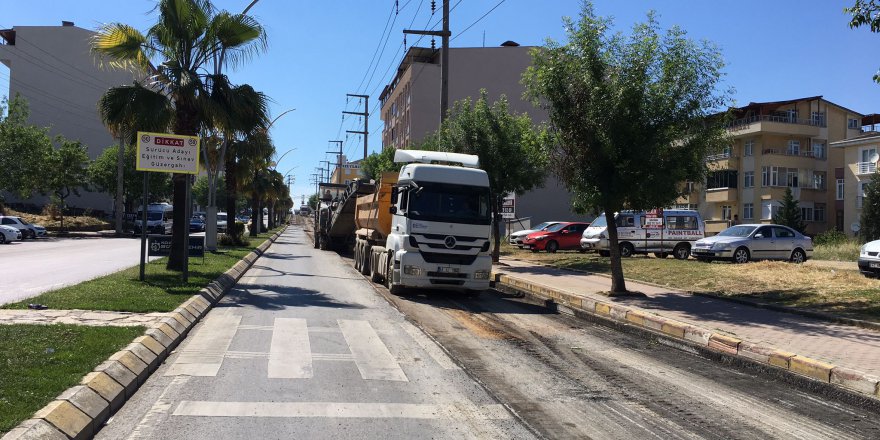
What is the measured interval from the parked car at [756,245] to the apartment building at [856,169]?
1023 inches

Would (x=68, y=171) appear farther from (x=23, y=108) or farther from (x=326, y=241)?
(x=326, y=241)

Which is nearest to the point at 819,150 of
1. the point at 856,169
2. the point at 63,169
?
the point at 856,169

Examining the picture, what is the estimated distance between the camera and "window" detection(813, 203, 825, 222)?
176 ft

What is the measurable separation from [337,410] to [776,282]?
13.7 metres

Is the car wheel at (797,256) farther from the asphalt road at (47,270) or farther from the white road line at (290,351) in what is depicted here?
the asphalt road at (47,270)

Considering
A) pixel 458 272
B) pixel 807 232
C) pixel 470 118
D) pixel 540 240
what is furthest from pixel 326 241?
pixel 807 232

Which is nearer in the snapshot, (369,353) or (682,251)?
(369,353)

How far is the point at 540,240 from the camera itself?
105 ft

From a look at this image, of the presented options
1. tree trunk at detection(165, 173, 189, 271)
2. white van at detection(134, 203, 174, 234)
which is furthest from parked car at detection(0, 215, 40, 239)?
tree trunk at detection(165, 173, 189, 271)

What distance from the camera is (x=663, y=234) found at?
26.2 m

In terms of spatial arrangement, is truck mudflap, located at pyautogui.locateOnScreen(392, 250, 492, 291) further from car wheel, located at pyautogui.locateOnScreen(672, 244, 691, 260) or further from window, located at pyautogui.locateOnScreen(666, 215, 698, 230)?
car wheel, located at pyautogui.locateOnScreen(672, 244, 691, 260)

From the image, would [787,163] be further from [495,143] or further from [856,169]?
[495,143]

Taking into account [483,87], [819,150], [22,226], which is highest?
[483,87]

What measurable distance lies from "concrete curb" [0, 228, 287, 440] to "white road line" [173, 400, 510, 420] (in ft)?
2.06
